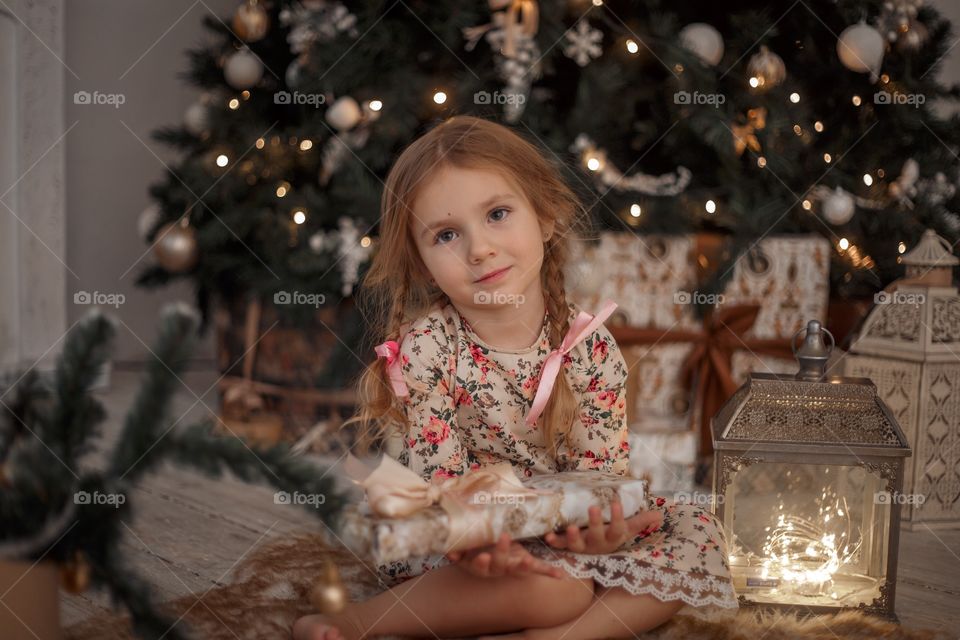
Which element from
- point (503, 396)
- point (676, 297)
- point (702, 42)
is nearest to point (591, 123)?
point (702, 42)

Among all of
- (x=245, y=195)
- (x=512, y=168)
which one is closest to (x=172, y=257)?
(x=245, y=195)

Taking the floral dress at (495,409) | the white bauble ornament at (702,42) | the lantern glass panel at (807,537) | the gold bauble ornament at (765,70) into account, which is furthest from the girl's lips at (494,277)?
the gold bauble ornament at (765,70)

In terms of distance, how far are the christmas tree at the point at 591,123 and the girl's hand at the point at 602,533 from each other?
39.3 inches

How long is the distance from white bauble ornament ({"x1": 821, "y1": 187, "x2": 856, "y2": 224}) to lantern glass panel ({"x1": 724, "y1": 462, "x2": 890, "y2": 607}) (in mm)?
970

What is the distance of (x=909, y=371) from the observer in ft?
5.87

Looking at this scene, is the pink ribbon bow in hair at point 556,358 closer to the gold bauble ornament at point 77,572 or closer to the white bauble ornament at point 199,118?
the gold bauble ornament at point 77,572

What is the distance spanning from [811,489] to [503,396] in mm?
447

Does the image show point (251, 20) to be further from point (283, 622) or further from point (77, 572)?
point (77, 572)

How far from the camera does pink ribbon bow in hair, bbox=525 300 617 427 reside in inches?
54.8

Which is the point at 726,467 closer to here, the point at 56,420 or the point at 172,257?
the point at 56,420

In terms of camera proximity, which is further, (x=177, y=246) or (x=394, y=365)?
(x=177, y=246)

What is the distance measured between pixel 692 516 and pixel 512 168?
54 cm

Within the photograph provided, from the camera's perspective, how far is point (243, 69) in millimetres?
2332

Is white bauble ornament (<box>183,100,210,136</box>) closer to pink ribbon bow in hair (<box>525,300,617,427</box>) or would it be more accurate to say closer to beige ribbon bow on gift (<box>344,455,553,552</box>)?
pink ribbon bow in hair (<box>525,300,617,427</box>)
